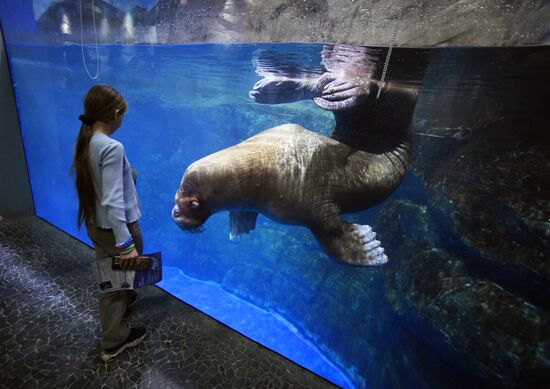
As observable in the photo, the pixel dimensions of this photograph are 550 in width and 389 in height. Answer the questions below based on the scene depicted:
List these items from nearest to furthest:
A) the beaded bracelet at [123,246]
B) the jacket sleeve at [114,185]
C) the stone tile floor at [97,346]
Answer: the jacket sleeve at [114,185] → the beaded bracelet at [123,246] → the stone tile floor at [97,346]

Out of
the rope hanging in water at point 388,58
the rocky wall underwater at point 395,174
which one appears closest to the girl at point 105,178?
the rocky wall underwater at point 395,174

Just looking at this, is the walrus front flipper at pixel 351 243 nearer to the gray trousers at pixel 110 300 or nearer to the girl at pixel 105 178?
the girl at pixel 105 178

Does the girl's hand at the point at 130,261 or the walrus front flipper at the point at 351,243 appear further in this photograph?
the walrus front flipper at the point at 351,243

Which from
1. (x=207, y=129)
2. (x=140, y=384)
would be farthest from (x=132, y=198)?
(x=207, y=129)

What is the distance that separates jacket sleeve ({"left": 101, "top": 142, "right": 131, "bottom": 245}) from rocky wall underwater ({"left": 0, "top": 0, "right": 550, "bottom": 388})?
23.2 inches

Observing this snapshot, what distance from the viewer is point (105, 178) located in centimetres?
277

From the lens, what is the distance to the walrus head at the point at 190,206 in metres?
3.14

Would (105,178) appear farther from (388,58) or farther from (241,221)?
(388,58)

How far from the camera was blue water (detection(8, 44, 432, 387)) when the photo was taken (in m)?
4.67

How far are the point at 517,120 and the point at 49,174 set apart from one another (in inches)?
363

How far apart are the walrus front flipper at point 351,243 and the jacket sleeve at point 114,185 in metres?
1.92

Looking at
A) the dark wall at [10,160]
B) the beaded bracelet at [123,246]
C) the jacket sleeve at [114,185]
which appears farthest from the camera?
the dark wall at [10,160]

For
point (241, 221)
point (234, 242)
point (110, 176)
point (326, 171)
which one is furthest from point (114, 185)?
point (234, 242)

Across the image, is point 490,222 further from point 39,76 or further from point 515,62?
point 39,76
